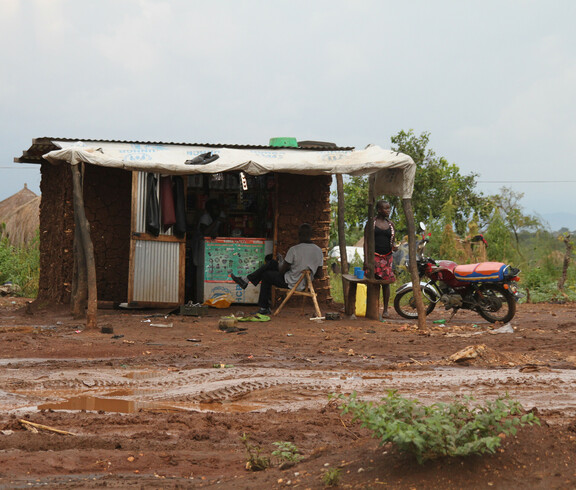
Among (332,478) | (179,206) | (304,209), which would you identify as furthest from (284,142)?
(332,478)

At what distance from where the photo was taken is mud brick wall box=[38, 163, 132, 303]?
12.1 meters

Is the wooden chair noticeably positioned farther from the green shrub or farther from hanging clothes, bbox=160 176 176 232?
the green shrub

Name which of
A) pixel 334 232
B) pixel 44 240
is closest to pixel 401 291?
pixel 44 240

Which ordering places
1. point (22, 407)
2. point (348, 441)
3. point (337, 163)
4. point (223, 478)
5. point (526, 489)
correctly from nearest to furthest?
point (526, 489), point (223, 478), point (348, 441), point (22, 407), point (337, 163)

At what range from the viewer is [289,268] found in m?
11.9

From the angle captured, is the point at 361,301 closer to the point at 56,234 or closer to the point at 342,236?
the point at 342,236

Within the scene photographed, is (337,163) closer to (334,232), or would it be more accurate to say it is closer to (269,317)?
(269,317)

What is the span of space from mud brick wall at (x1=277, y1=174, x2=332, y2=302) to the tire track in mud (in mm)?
5695

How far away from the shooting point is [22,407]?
5.29 meters

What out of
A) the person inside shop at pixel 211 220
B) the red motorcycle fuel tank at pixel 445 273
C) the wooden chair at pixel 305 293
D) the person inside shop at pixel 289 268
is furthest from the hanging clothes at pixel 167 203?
the red motorcycle fuel tank at pixel 445 273

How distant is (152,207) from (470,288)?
509 cm

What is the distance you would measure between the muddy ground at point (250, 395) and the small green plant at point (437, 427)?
0.30 feet

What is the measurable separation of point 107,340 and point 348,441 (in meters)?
5.27

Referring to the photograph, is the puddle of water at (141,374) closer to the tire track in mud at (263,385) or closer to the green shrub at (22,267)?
the tire track in mud at (263,385)
